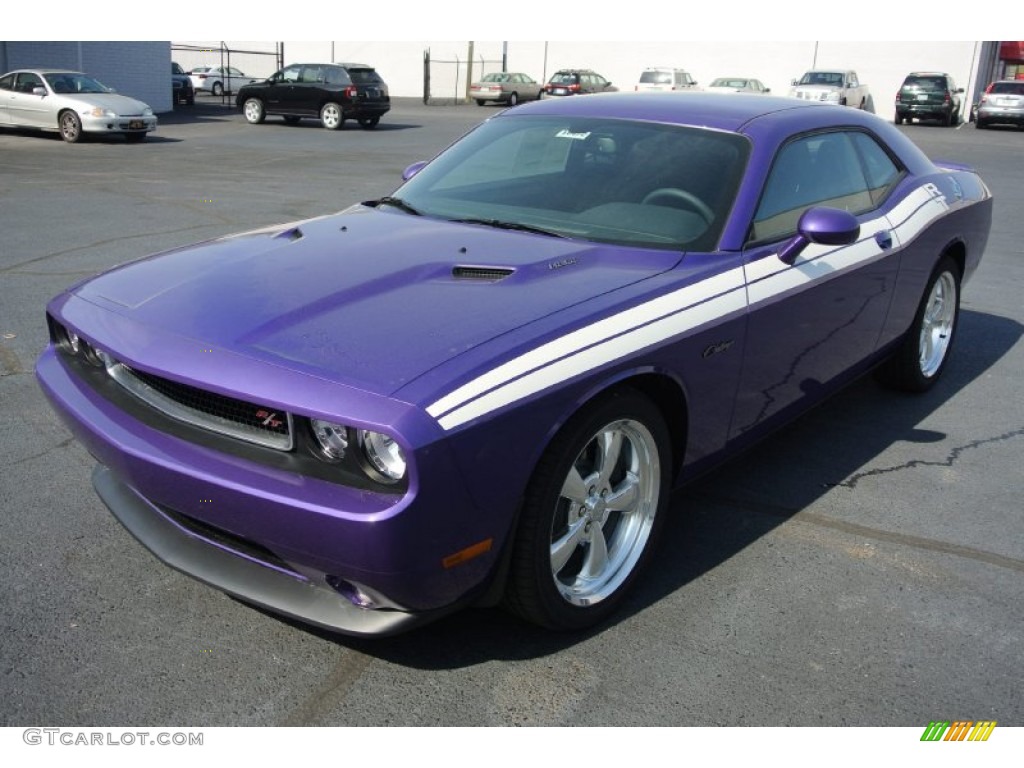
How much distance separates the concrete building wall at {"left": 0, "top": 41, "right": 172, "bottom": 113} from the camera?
2539 centimetres

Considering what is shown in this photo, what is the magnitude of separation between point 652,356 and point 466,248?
817 mm

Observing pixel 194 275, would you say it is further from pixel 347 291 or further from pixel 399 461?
pixel 399 461

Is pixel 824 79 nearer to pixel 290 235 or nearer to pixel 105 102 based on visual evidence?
pixel 105 102

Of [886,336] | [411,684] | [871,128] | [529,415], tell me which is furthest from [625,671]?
[871,128]

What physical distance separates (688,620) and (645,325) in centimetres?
95

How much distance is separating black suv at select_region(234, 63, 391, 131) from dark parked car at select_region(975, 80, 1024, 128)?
2051cm

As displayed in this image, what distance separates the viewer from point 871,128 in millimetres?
4895

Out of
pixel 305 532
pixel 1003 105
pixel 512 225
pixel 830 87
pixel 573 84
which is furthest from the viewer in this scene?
pixel 573 84

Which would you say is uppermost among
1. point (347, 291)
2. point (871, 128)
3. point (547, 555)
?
point (871, 128)

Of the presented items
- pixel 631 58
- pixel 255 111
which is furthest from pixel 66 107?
pixel 631 58

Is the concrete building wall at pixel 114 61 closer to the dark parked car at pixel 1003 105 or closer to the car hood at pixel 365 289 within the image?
the car hood at pixel 365 289

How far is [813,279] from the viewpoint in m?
3.84

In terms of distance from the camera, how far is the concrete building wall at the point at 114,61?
25.4m
